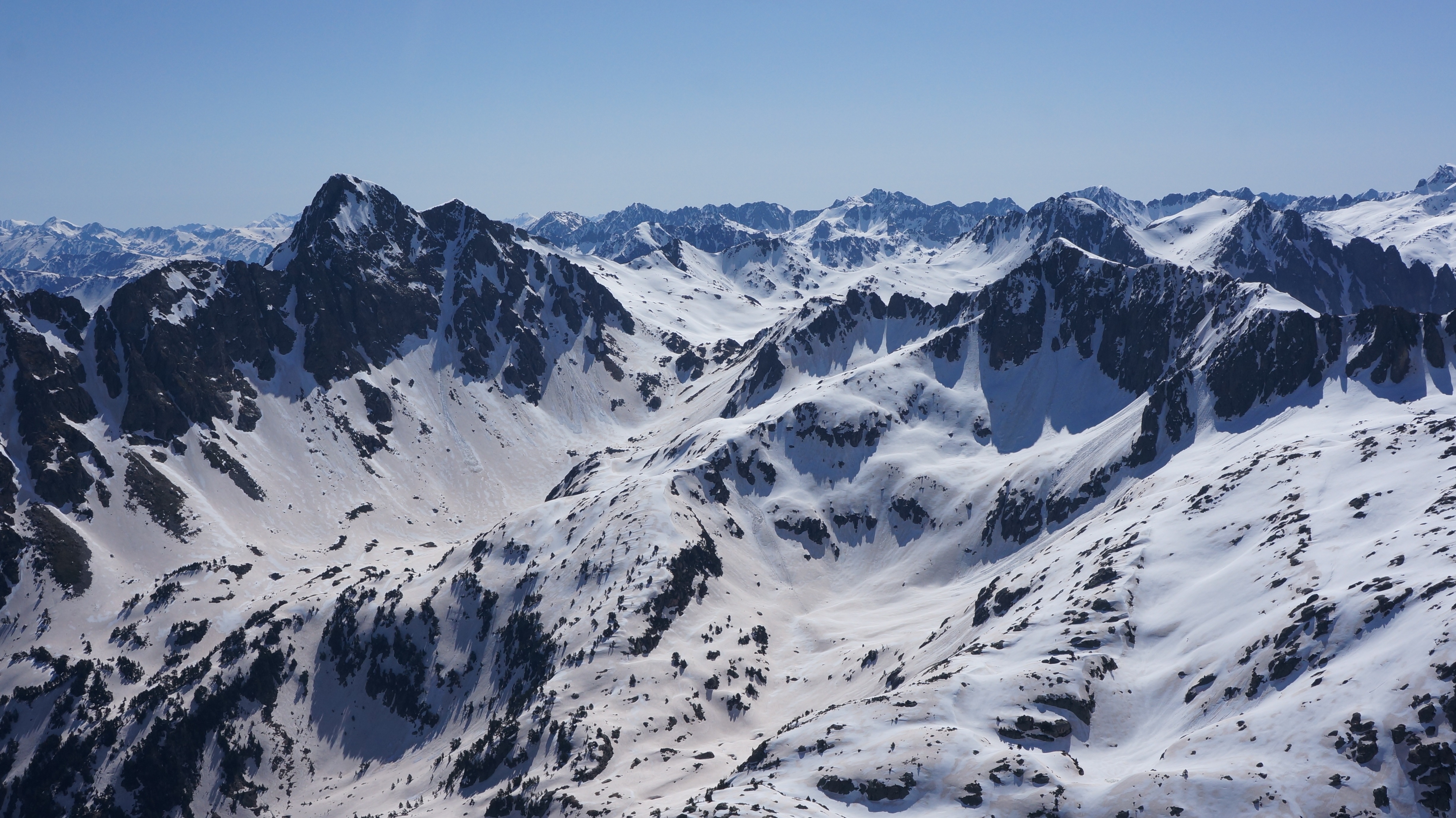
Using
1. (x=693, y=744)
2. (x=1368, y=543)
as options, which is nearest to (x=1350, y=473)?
(x=1368, y=543)

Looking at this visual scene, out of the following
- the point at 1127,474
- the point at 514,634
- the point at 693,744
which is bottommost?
the point at 693,744

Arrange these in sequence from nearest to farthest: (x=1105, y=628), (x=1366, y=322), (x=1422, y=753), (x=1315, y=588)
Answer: (x=1422, y=753) → (x=1315, y=588) → (x=1105, y=628) → (x=1366, y=322)

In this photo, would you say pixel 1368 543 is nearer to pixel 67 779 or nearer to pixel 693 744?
pixel 693 744

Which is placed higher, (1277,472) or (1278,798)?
(1277,472)

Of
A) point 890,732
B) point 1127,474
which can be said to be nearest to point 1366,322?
point 1127,474

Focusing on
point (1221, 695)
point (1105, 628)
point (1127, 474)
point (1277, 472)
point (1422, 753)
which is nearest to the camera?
point (1422, 753)

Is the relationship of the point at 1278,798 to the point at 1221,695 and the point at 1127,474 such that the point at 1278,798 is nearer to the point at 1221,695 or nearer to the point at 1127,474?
the point at 1221,695

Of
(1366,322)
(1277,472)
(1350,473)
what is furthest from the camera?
(1366,322)

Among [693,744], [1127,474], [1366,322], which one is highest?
[1366,322]

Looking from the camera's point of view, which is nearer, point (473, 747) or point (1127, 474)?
point (473, 747)
